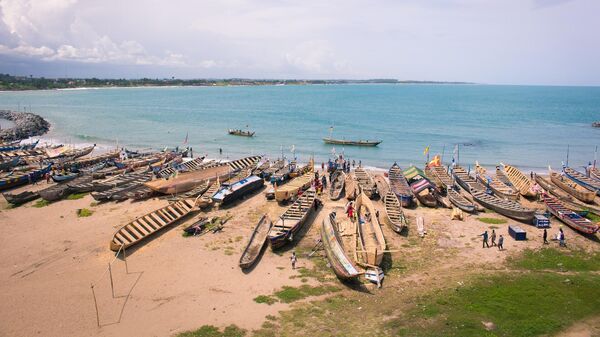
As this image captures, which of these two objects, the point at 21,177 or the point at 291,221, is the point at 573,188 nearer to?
the point at 291,221

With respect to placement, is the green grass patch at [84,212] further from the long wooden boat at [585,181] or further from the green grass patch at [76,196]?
the long wooden boat at [585,181]

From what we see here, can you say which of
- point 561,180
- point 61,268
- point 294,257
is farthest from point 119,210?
point 561,180

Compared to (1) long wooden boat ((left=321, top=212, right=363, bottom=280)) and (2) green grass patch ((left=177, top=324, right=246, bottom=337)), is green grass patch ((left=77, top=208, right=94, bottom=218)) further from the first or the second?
(1) long wooden boat ((left=321, top=212, right=363, bottom=280))

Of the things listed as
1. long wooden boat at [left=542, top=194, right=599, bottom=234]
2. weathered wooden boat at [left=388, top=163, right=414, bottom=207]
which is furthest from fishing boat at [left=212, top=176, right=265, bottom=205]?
long wooden boat at [left=542, top=194, right=599, bottom=234]

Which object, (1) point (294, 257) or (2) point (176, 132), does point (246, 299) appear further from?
(2) point (176, 132)

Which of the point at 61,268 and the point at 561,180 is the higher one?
the point at 561,180

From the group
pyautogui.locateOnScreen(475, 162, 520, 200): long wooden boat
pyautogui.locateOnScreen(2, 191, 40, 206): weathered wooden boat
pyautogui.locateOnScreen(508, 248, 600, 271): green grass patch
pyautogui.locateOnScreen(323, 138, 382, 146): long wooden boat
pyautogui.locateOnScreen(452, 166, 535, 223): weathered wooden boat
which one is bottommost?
pyautogui.locateOnScreen(508, 248, 600, 271): green grass patch

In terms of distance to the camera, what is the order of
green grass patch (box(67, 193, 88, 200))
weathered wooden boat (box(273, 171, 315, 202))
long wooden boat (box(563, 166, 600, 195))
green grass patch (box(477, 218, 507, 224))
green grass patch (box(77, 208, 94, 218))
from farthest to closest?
long wooden boat (box(563, 166, 600, 195))
green grass patch (box(67, 193, 88, 200))
weathered wooden boat (box(273, 171, 315, 202))
green grass patch (box(77, 208, 94, 218))
green grass patch (box(477, 218, 507, 224))
